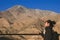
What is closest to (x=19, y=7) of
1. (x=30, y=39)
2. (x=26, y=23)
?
(x=26, y=23)

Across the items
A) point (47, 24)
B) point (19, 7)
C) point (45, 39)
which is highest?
point (19, 7)

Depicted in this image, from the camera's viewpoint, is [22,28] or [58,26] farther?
[22,28]

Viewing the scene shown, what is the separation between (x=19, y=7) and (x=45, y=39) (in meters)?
104

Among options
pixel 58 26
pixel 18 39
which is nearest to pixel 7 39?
pixel 18 39

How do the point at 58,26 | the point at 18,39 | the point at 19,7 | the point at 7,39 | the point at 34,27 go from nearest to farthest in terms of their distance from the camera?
the point at 7,39 → the point at 18,39 → the point at 58,26 → the point at 34,27 → the point at 19,7

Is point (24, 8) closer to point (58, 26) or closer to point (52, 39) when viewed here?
point (58, 26)

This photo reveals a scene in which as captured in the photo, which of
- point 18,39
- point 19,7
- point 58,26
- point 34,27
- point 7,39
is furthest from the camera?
point 19,7

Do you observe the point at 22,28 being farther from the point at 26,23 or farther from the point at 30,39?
the point at 30,39

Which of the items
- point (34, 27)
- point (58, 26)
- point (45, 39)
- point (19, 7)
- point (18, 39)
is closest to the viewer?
point (45, 39)

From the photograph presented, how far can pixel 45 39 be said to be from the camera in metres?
3.62

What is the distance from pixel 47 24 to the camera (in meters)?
3.74

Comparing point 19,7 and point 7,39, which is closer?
point 7,39

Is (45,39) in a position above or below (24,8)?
below

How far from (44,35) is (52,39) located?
0.52 ft
